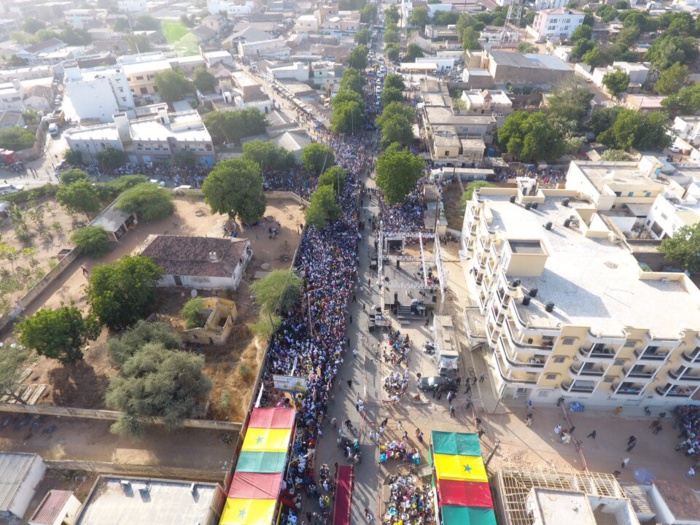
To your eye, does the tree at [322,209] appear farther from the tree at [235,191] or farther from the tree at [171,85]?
the tree at [171,85]

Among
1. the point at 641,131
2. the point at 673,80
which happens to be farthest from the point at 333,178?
the point at 673,80

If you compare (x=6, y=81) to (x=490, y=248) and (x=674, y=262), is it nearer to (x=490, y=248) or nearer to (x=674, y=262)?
(x=490, y=248)

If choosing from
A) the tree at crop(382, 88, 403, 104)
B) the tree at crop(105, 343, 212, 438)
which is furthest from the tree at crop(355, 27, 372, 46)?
the tree at crop(105, 343, 212, 438)

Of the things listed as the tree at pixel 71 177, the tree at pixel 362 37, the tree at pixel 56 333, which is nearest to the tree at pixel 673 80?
the tree at pixel 362 37

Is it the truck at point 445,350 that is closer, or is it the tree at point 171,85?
the truck at point 445,350

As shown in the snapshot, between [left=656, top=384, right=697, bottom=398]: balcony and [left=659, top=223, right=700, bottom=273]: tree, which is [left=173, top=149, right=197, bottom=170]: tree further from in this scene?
[left=656, top=384, right=697, bottom=398]: balcony

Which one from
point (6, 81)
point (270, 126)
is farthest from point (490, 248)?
point (6, 81)
